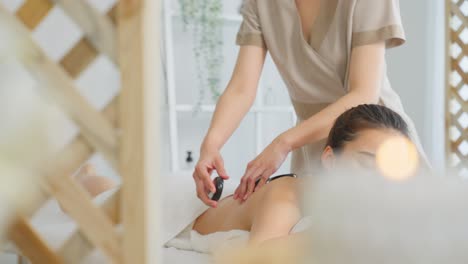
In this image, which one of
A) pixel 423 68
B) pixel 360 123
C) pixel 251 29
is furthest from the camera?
pixel 423 68

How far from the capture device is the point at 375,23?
1136 millimetres

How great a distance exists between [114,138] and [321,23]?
880 mm

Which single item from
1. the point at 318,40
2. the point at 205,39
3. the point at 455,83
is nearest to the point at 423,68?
the point at 455,83

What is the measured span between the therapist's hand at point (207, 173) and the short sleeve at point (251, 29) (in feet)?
1.13

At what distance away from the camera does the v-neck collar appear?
119 cm

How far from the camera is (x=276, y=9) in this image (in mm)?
1265

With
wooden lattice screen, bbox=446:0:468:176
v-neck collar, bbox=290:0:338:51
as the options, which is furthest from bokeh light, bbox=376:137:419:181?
wooden lattice screen, bbox=446:0:468:176

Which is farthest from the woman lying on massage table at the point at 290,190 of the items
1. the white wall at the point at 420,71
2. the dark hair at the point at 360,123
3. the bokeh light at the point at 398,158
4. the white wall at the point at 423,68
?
the white wall at the point at 423,68

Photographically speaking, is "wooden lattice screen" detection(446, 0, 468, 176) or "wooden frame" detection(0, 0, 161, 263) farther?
"wooden lattice screen" detection(446, 0, 468, 176)

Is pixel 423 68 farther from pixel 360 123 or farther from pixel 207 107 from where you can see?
pixel 360 123

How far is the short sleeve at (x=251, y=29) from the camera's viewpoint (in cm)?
127

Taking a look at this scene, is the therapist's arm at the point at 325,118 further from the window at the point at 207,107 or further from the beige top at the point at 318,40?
the window at the point at 207,107

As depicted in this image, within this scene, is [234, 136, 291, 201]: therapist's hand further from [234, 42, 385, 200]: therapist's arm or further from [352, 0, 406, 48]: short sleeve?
[352, 0, 406, 48]: short sleeve

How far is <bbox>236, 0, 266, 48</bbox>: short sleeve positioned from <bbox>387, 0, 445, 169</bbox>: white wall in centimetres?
193
